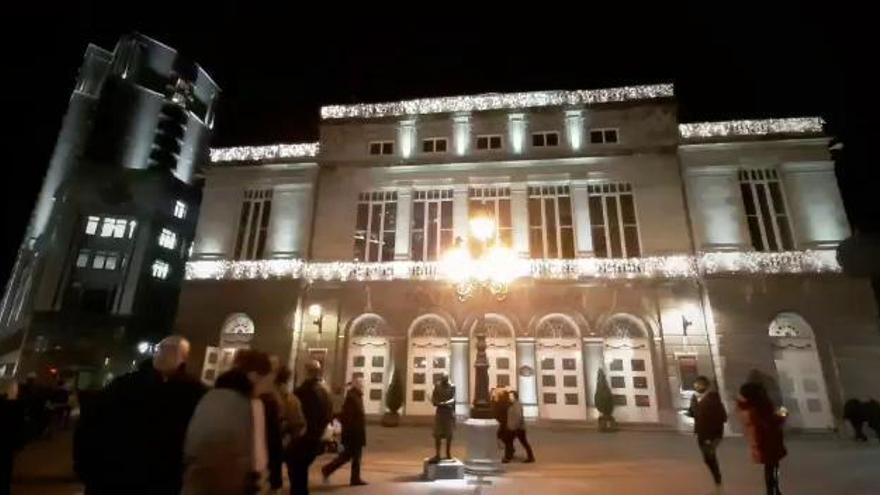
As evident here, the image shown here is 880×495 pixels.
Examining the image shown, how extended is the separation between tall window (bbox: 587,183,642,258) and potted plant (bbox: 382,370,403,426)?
28.4 feet

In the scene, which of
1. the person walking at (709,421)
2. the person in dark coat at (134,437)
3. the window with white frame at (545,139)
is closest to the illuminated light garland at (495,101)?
the window with white frame at (545,139)

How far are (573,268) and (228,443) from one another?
1605 centimetres

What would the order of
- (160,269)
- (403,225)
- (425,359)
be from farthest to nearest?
1. (160,269)
2. (403,225)
3. (425,359)

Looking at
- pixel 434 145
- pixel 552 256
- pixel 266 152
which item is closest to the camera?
pixel 552 256

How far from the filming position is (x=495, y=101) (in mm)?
20969

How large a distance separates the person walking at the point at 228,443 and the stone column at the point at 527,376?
14.6 meters

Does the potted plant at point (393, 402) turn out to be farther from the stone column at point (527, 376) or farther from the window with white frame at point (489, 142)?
Answer: the window with white frame at point (489, 142)

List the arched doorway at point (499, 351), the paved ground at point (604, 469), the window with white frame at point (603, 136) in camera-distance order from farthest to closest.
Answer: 1. the window with white frame at point (603, 136)
2. the arched doorway at point (499, 351)
3. the paved ground at point (604, 469)

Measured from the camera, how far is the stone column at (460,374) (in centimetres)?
1684

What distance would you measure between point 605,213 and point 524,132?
4.75 m

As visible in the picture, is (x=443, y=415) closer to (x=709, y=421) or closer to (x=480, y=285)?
(x=480, y=285)

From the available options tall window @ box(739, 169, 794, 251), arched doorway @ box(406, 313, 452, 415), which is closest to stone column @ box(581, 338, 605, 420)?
arched doorway @ box(406, 313, 452, 415)

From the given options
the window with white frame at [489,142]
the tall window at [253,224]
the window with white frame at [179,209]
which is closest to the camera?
the tall window at [253,224]

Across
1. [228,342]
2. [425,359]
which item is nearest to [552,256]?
[425,359]
